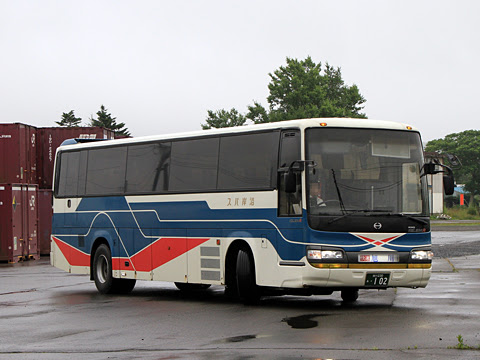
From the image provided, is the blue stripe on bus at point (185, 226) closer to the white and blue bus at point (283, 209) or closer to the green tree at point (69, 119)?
the white and blue bus at point (283, 209)

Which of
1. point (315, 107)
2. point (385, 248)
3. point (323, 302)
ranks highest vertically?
point (315, 107)

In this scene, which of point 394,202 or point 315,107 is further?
point 315,107

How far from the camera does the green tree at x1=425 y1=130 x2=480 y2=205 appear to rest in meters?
114

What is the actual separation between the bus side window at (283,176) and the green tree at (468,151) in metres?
99.9

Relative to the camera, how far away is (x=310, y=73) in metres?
88.0

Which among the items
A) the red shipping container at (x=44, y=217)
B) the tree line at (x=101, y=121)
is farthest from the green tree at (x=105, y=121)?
the red shipping container at (x=44, y=217)

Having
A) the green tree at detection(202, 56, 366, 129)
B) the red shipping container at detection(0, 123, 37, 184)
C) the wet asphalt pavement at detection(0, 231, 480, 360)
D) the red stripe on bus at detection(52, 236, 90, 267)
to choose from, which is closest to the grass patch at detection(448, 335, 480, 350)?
the wet asphalt pavement at detection(0, 231, 480, 360)

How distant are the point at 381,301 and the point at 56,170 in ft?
30.0

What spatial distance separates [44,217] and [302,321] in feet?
80.1

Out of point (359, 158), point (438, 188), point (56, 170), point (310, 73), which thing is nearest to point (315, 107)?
point (310, 73)

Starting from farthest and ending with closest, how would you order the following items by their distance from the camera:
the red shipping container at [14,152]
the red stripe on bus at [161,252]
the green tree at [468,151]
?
1. the green tree at [468,151]
2. the red shipping container at [14,152]
3. the red stripe on bus at [161,252]

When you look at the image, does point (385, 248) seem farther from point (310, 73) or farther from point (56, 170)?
point (310, 73)

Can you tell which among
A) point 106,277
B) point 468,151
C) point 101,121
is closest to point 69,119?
point 101,121

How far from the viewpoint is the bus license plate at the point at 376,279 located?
14.6 meters
